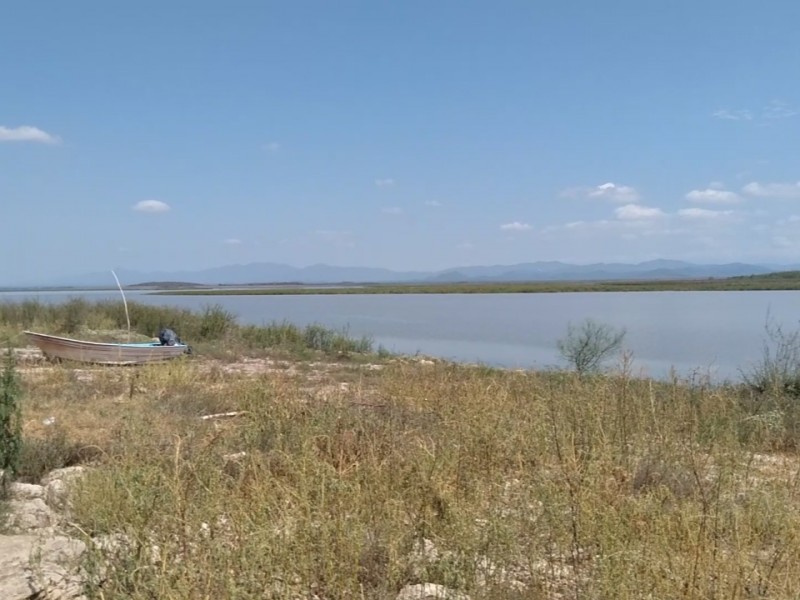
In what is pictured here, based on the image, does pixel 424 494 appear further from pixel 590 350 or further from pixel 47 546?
pixel 590 350

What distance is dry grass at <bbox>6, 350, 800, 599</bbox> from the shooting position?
107 inches

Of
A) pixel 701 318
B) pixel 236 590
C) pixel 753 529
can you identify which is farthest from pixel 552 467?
pixel 701 318

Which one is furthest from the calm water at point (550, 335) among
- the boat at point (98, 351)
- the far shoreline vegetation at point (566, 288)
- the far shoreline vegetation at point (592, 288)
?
the far shoreline vegetation at point (592, 288)

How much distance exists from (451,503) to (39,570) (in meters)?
1.91

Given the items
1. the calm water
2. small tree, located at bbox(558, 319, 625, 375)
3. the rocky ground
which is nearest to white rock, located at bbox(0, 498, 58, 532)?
the rocky ground

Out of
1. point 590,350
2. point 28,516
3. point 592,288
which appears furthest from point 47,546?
point 592,288

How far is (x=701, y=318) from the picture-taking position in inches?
1292

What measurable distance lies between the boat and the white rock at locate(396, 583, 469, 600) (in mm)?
10669

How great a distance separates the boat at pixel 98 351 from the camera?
11781mm

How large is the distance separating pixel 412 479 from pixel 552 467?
0.89 meters

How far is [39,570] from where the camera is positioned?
2637mm

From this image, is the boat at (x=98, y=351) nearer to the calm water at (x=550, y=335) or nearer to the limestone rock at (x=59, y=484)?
the calm water at (x=550, y=335)

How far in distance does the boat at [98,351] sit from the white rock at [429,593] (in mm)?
10669

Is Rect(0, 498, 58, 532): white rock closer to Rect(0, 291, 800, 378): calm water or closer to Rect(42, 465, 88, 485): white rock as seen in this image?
Rect(42, 465, 88, 485): white rock
